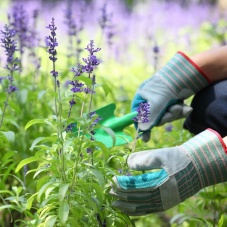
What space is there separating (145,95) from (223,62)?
14.5 inches

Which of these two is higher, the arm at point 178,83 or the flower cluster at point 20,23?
the flower cluster at point 20,23

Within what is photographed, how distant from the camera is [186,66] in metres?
2.43

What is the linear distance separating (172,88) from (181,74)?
0.07m

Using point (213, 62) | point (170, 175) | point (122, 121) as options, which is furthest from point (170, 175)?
point (213, 62)

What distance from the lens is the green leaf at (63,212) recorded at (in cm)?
171

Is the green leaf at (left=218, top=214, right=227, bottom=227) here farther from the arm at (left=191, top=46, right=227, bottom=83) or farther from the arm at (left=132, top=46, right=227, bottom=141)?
→ the arm at (left=191, top=46, right=227, bottom=83)

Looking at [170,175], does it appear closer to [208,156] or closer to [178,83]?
[208,156]

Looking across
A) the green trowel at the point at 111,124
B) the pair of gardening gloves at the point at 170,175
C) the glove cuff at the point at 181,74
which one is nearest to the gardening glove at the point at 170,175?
the pair of gardening gloves at the point at 170,175

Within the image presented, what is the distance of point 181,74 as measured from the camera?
2412 millimetres

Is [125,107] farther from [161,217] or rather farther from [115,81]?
[115,81]

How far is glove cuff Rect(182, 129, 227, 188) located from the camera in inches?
74.9

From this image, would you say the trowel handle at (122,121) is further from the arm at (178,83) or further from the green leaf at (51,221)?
the green leaf at (51,221)

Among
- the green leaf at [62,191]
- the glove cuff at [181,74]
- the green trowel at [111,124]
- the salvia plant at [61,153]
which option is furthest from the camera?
the glove cuff at [181,74]

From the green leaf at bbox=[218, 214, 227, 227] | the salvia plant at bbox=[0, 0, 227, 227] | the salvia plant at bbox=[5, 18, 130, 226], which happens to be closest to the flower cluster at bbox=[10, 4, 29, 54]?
the salvia plant at bbox=[0, 0, 227, 227]
